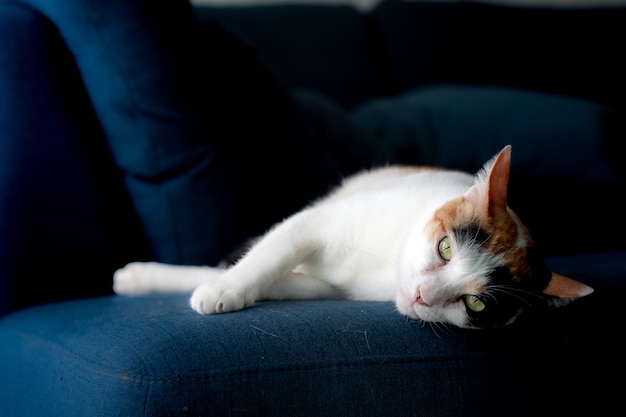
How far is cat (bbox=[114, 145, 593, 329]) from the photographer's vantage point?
1101 millimetres

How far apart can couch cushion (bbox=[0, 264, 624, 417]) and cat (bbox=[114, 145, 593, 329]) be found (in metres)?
0.04

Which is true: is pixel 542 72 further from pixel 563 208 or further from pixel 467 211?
pixel 467 211

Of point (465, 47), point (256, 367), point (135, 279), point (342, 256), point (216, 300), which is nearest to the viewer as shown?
point (256, 367)

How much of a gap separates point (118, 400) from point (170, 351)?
0.09 m

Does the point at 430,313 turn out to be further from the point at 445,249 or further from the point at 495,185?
the point at 495,185

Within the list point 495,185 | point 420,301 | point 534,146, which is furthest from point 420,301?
point 534,146

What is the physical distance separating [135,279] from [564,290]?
33.6 inches

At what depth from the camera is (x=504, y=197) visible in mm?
1171

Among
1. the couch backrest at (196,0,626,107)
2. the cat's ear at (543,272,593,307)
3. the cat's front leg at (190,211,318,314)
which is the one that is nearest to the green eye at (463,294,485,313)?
the cat's ear at (543,272,593,307)

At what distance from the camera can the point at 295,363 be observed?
3.10 feet

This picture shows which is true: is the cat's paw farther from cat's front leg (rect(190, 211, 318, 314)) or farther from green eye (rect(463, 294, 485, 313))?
green eye (rect(463, 294, 485, 313))

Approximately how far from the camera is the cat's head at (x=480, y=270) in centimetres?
110

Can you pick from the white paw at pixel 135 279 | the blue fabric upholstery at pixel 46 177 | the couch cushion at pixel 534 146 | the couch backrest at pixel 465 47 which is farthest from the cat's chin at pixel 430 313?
the couch backrest at pixel 465 47

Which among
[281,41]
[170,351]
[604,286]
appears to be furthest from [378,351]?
[281,41]
